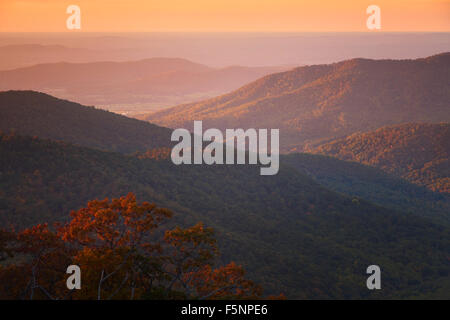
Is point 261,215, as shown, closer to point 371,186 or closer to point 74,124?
point 74,124

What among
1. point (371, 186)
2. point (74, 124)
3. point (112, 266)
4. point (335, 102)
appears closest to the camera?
point (112, 266)

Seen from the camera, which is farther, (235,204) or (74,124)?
(74,124)

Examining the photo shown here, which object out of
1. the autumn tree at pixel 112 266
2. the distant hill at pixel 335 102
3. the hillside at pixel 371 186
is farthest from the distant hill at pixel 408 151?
the autumn tree at pixel 112 266

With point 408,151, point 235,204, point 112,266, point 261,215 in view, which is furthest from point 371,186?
point 112,266

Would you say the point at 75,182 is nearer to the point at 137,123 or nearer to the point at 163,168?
the point at 163,168

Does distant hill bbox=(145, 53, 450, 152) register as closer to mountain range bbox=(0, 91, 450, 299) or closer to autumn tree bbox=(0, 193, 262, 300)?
mountain range bbox=(0, 91, 450, 299)

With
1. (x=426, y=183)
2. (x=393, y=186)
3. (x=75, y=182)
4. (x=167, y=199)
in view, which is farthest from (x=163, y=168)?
(x=426, y=183)

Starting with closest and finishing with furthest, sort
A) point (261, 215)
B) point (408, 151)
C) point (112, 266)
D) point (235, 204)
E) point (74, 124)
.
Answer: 1. point (112, 266)
2. point (261, 215)
3. point (235, 204)
4. point (74, 124)
5. point (408, 151)
